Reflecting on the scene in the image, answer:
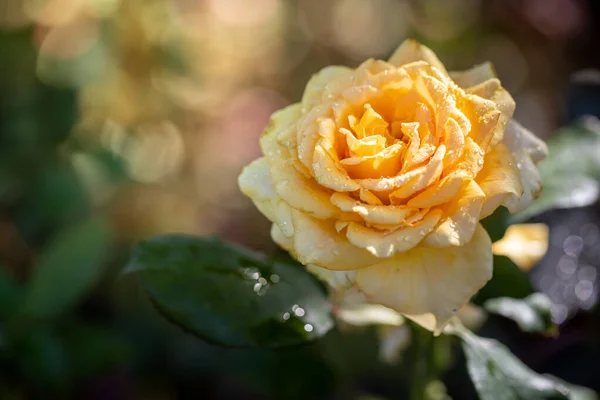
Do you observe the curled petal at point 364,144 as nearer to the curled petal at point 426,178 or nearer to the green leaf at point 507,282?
the curled petal at point 426,178

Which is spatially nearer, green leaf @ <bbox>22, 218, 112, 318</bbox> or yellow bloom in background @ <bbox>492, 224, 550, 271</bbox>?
yellow bloom in background @ <bbox>492, 224, 550, 271</bbox>

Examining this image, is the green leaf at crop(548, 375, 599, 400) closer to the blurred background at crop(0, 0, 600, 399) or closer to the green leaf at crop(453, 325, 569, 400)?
the blurred background at crop(0, 0, 600, 399)

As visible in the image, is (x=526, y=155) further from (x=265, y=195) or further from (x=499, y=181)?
(x=265, y=195)

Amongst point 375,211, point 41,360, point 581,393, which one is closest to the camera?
point 375,211

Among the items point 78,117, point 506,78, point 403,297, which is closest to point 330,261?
point 403,297

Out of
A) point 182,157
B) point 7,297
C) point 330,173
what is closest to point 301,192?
point 330,173

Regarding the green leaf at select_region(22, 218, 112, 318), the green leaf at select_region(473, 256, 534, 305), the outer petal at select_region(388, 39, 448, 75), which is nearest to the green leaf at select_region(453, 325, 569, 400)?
the green leaf at select_region(473, 256, 534, 305)
